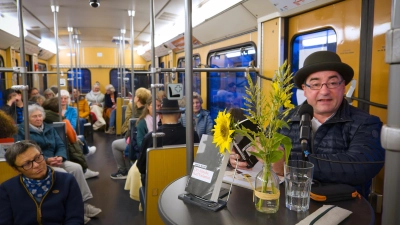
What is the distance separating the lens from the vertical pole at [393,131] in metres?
0.54

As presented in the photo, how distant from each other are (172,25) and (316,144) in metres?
4.87

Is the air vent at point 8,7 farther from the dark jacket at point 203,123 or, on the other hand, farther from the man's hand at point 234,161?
the man's hand at point 234,161

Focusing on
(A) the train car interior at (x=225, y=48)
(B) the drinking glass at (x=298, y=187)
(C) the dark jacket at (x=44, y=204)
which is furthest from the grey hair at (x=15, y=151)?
(B) the drinking glass at (x=298, y=187)

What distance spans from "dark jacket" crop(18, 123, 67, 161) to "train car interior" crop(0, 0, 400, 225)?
0.46 metres

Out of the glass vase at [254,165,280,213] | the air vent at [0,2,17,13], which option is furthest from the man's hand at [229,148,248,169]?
the air vent at [0,2,17,13]

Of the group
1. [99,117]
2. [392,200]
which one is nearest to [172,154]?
[392,200]

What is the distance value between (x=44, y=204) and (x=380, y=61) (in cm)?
240

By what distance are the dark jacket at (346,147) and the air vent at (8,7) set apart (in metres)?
4.30

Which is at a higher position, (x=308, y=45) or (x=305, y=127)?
(x=308, y=45)

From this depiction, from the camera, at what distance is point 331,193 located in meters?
1.13

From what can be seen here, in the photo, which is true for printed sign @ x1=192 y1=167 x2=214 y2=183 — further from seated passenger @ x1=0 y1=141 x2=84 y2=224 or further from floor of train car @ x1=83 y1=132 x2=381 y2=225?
floor of train car @ x1=83 y1=132 x2=381 y2=225

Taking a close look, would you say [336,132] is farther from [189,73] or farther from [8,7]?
[8,7]

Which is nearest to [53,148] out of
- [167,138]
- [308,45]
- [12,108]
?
[12,108]

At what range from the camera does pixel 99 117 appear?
8.62 meters
